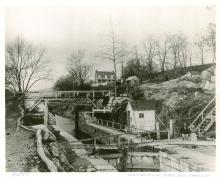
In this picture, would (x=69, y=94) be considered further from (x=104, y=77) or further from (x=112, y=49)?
(x=112, y=49)

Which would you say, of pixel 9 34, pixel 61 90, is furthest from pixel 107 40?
pixel 9 34

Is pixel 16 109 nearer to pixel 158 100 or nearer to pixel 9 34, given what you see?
pixel 9 34

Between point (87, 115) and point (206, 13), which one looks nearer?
point (206, 13)

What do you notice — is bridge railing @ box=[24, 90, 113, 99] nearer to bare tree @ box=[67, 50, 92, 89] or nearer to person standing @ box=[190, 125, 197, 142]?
bare tree @ box=[67, 50, 92, 89]

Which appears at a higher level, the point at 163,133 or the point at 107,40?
the point at 107,40

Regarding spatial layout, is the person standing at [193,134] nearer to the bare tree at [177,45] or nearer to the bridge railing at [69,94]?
the bare tree at [177,45]
